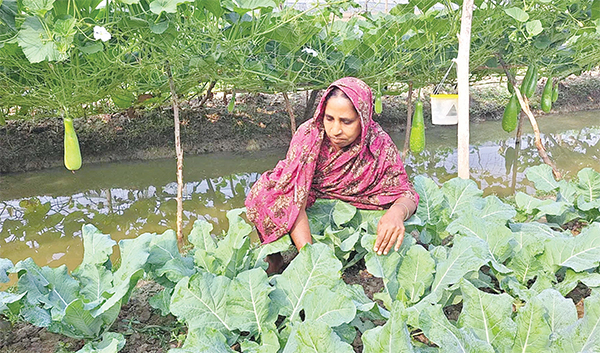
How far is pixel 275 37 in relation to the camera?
Answer: 153 inches

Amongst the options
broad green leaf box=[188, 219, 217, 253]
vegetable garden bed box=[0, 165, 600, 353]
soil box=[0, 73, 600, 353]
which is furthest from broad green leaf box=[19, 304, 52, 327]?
soil box=[0, 73, 600, 353]

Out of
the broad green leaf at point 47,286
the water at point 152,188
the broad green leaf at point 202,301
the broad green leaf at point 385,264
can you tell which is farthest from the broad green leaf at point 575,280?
the water at point 152,188

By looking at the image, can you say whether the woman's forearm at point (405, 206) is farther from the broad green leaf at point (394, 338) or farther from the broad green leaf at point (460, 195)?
the broad green leaf at point (394, 338)

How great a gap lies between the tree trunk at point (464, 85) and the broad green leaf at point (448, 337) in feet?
6.07

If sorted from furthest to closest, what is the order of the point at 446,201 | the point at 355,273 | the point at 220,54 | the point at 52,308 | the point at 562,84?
the point at 562,84
the point at 220,54
the point at 446,201
the point at 355,273
the point at 52,308

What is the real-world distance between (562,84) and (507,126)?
815 cm

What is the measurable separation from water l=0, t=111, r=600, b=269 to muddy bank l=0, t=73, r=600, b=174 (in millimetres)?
243

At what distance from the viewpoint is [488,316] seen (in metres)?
1.70

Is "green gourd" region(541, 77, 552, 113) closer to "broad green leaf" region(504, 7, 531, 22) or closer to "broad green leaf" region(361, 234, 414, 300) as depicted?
"broad green leaf" region(504, 7, 531, 22)

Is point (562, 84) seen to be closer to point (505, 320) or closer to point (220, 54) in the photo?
point (220, 54)

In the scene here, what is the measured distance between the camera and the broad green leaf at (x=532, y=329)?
1.56m

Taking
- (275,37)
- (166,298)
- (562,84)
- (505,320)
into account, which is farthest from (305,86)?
(562,84)

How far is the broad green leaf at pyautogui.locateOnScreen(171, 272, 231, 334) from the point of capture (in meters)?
1.80

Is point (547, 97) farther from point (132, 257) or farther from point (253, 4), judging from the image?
point (132, 257)
